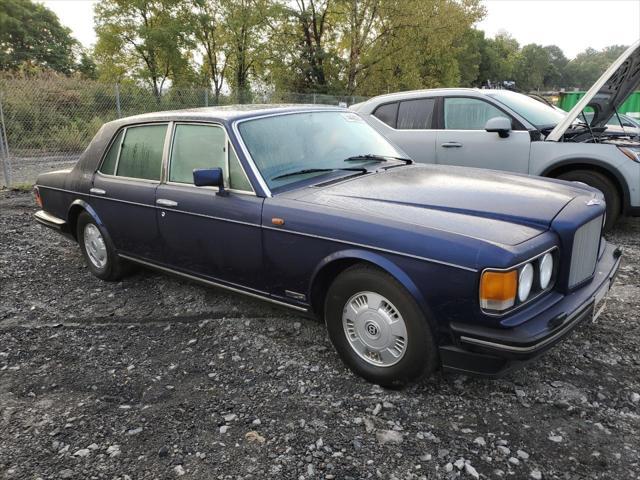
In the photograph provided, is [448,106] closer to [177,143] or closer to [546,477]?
[177,143]

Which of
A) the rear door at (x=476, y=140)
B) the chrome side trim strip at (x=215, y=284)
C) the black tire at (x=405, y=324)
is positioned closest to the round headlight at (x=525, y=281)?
the black tire at (x=405, y=324)

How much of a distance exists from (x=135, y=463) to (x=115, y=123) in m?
3.33

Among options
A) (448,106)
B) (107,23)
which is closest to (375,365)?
(448,106)

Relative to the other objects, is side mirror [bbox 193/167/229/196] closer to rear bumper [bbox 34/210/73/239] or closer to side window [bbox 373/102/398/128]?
rear bumper [bbox 34/210/73/239]

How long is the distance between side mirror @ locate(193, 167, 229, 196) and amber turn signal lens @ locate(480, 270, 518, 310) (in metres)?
1.87

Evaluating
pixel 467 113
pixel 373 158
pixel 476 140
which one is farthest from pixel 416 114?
pixel 373 158

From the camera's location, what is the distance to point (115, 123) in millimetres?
4793

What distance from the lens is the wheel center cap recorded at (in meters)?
2.92

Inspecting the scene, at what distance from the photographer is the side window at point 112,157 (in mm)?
4648

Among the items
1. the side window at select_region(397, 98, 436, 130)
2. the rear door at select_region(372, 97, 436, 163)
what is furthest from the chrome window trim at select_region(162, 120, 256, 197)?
the side window at select_region(397, 98, 436, 130)

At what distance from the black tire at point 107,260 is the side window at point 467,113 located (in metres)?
4.57

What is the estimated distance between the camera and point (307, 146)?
3723mm

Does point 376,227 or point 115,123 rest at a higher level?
point 115,123

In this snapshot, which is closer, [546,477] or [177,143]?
[546,477]
